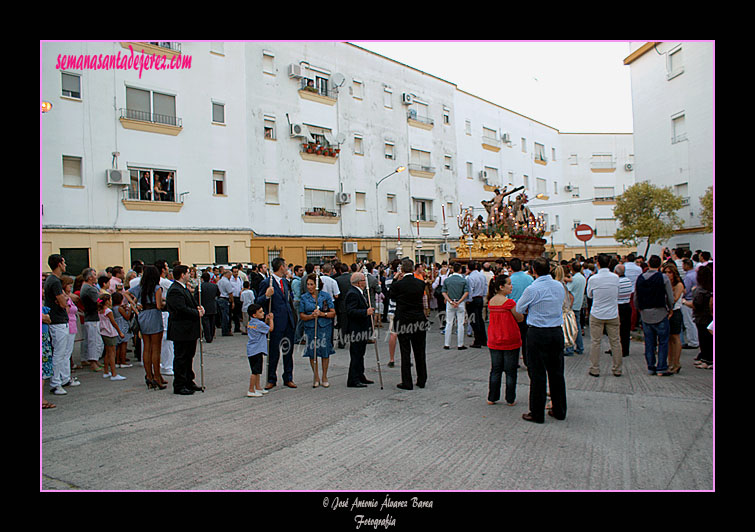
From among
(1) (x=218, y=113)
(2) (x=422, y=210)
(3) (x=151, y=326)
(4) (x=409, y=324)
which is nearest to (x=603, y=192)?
(2) (x=422, y=210)

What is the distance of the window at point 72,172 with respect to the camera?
18.0 m

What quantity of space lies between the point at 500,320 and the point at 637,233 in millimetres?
20189

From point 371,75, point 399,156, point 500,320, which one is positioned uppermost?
point 371,75

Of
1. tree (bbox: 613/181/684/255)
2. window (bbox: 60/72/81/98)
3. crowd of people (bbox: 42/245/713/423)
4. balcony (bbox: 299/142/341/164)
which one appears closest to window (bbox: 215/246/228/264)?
balcony (bbox: 299/142/341/164)

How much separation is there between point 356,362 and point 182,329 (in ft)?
9.12

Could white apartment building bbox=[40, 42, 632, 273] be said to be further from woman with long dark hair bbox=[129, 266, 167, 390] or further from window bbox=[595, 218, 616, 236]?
window bbox=[595, 218, 616, 236]

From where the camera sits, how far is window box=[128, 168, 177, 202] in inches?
770

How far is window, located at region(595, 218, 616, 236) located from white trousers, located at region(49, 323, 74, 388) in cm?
4354

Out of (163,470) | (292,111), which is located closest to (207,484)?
(163,470)

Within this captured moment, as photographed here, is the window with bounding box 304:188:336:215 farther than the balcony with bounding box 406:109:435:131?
No

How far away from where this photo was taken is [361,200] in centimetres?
2886

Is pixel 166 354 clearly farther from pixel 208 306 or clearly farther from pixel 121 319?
pixel 208 306
